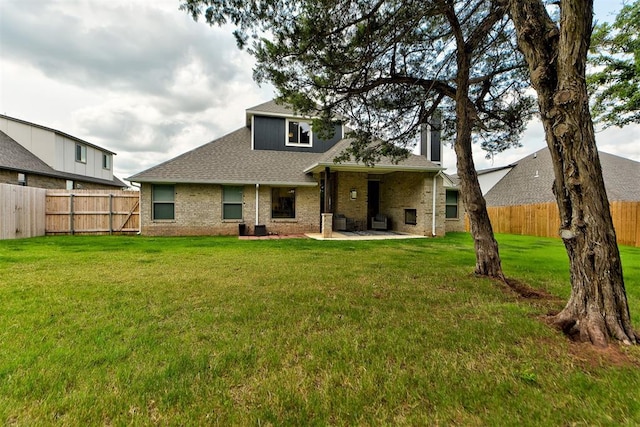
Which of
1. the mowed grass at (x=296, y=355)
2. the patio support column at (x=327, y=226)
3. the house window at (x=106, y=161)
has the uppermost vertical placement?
the house window at (x=106, y=161)

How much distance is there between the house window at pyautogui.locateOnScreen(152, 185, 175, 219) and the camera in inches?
486

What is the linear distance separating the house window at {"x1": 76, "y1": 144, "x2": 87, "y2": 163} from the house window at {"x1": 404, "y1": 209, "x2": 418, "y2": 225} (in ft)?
75.3

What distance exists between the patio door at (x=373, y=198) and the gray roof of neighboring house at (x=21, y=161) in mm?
19151

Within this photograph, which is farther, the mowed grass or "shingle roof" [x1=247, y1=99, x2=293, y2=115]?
"shingle roof" [x1=247, y1=99, x2=293, y2=115]

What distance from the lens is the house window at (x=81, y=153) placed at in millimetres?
19734

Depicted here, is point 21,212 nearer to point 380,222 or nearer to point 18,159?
point 18,159

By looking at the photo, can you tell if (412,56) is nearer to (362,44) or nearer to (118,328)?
(362,44)

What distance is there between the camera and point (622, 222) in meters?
11.0

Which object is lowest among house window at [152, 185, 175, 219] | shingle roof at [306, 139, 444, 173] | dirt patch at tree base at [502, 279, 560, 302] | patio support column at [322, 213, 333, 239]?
dirt patch at tree base at [502, 279, 560, 302]

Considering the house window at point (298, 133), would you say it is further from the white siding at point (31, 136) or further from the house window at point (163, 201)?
the white siding at point (31, 136)

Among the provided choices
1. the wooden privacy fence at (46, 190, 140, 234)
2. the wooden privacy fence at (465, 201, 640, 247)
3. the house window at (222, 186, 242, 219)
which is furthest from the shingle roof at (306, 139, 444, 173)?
the wooden privacy fence at (46, 190, 140, 234)

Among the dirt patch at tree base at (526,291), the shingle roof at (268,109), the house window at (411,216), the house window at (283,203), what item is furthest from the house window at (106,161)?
the dirt patch at tree base at (526,291)

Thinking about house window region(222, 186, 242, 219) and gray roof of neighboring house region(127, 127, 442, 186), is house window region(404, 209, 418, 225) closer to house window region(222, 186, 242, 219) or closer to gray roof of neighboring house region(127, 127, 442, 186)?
gray roof of neighboring house region(127, 127, 442, 186)

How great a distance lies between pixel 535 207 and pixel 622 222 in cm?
354
